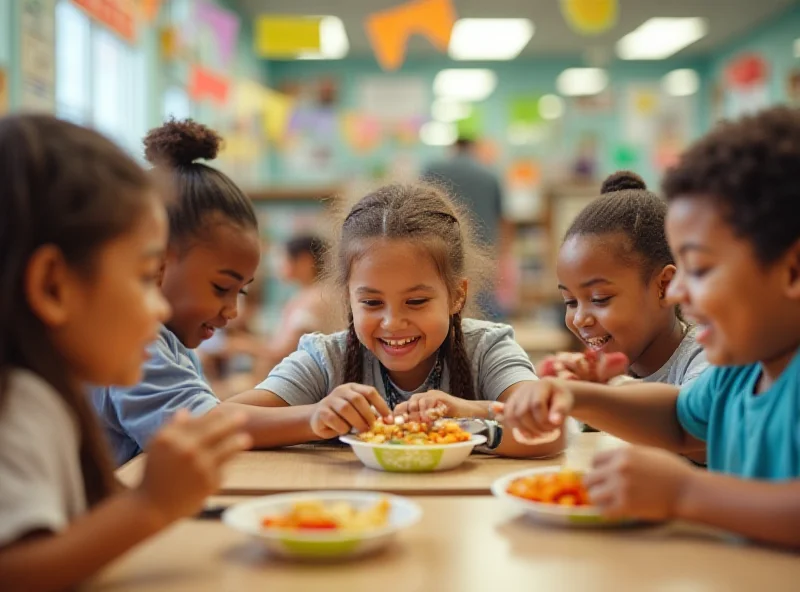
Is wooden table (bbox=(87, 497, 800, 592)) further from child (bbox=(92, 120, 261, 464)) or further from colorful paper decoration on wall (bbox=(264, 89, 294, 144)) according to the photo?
colorful paper decoration on wall (bbox=(264, 89, 294, 144))

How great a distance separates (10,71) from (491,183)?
279 cm

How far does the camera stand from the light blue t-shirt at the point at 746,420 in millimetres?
929

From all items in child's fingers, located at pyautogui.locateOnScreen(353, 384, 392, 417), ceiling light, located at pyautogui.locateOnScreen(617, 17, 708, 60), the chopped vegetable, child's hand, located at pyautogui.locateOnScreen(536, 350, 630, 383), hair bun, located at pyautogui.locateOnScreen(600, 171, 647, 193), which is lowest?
the chopped vegetable

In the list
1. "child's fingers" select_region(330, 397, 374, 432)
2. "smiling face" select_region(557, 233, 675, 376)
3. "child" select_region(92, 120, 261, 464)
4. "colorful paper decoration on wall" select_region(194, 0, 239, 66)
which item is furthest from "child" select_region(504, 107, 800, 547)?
"colorful paper decoration on wall" select_region(194, 0, 239, 66)

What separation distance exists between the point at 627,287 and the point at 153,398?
35.8 inches

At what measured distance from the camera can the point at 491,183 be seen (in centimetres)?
532

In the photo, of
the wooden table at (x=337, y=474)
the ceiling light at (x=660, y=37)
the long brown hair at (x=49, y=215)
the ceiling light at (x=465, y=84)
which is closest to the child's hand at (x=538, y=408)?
the wooden table at (x=337, y=474)

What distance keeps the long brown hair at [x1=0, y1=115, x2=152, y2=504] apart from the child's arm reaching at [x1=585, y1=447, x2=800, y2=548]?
52 centimetres

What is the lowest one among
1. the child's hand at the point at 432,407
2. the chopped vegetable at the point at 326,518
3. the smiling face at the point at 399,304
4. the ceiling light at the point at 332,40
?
the chopped vegetable at the point at 326,518

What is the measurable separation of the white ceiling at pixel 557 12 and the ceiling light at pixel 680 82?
0.88 m

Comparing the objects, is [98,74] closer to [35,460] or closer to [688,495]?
[35,460]

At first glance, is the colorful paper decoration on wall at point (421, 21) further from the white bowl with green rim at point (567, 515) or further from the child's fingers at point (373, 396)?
the white bowl with green rim at point (567, 515)

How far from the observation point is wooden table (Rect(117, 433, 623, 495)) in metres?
1.12

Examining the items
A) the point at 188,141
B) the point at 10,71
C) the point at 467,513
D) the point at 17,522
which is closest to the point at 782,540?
the point at 467,513
